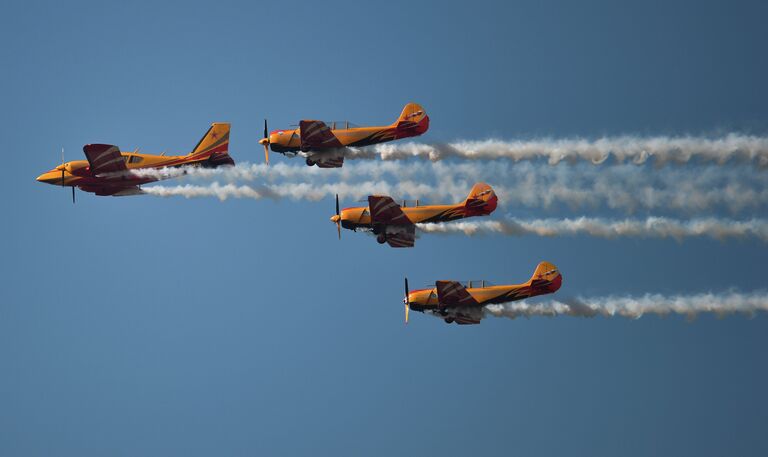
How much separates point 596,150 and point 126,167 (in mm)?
26054

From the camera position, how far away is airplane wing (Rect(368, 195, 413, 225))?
80188 mm

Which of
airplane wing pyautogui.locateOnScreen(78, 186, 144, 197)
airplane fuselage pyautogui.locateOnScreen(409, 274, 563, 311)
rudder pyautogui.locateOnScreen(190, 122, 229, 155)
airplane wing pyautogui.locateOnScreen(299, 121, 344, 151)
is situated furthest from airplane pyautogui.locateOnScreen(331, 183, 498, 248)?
airplane wing pyautogui.locateOnScreen(78, 186, 144, 197)

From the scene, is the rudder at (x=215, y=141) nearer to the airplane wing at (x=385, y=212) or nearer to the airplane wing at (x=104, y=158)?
the airplane wing at (x=104, y=158)

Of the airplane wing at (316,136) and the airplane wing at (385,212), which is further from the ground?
the airplane wing at (316,136)

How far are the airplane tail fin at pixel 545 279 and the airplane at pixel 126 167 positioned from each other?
18.2 m

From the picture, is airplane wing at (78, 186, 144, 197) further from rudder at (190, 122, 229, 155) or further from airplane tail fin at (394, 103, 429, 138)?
airplane tail fin at (394, 103, 429, 138)

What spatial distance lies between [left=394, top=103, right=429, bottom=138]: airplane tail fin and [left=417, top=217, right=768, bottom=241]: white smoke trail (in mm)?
5956

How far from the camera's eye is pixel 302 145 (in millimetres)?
83438

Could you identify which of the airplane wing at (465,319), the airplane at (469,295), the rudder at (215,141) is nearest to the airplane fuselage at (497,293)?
the airplane at (469,295)

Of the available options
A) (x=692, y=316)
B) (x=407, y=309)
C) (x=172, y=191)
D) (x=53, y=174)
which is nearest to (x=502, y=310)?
(x=407, y=309)

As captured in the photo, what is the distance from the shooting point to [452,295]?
79000 mm

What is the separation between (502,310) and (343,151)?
12721 mm

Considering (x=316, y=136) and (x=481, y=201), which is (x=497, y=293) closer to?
(x=481, y=201)

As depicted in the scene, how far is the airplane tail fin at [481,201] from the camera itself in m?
82.1
